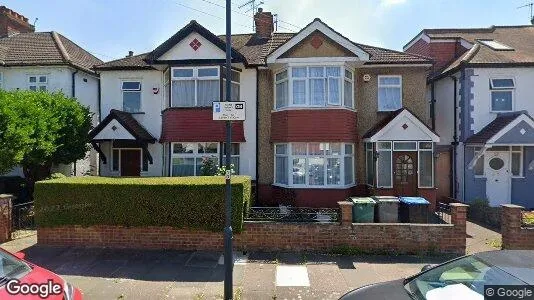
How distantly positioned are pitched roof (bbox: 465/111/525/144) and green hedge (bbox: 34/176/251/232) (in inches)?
370

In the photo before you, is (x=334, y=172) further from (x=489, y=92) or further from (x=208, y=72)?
(x=489, y=92)

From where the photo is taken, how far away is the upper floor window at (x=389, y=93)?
44.5ft

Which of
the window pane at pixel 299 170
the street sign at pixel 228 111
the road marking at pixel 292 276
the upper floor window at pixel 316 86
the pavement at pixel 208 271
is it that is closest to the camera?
the street sign at pixel 228 111

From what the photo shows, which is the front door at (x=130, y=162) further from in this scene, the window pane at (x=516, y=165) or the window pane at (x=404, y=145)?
the window pane at (x=516, y=165)

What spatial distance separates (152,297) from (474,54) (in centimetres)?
1428

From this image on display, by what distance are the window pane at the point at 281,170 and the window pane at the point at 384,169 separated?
3.25 meters

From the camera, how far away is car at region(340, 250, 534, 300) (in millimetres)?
3556

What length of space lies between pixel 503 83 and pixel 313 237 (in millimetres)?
10363

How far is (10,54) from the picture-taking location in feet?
54.4

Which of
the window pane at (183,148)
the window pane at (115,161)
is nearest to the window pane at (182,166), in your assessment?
the window pane at (183,148)

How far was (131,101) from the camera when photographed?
14.2 m

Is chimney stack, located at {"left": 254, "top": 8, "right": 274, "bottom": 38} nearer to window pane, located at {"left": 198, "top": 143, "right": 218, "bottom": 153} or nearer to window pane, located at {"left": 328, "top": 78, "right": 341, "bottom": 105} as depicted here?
window pane, located at {"left": 328, "top": 78, "right": 341, "bottom": 105}

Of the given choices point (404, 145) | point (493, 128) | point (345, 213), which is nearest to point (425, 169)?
point (404, 145)

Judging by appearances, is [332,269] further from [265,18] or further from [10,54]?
[10,54]
